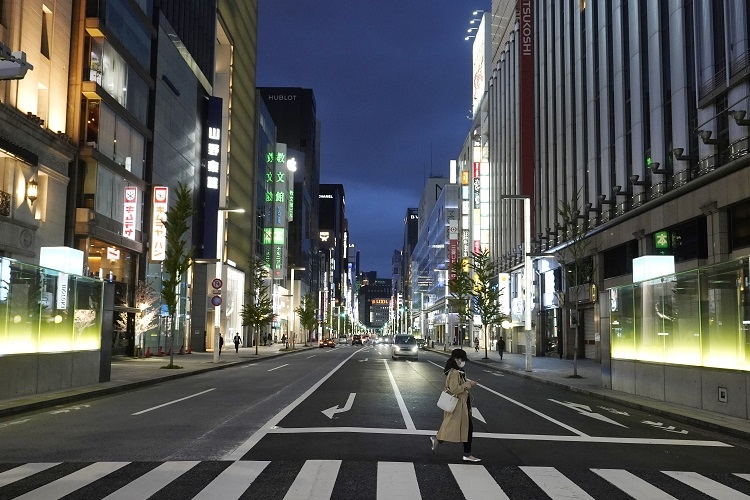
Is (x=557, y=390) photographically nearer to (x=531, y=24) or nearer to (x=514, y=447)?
(x=514, y=447)

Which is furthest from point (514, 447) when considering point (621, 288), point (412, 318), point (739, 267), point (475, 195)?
point (412, 318)

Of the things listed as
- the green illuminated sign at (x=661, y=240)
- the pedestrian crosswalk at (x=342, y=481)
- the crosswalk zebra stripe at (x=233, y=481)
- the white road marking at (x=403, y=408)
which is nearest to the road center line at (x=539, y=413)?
the white road marking at (x=403, y=408)

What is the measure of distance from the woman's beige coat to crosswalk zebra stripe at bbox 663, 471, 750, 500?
276cm

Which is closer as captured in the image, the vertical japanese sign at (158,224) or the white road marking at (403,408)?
the white road marking at (403,408)

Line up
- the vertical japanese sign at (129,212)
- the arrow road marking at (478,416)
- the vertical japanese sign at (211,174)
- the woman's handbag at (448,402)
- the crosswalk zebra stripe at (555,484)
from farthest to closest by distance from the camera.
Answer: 1. the vertical japanese sign at (211,174)
2. the vertical japanese sign at (129,212)
3. the arrow road marking at (478,416)
4. the woman's handbag at (448,402)
5. the crosswalk zebra stripe at (555,484)

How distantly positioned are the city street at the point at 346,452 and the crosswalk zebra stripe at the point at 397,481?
23 mm

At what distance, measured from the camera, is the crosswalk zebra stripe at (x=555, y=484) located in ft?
25.3

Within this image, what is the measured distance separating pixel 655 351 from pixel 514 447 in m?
10.0

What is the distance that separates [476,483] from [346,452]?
8.35 feet

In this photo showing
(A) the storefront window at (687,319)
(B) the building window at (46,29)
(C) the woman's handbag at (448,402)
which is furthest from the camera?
(B) the building window at (46,29)

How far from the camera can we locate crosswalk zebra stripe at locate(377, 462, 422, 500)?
24.8 ft

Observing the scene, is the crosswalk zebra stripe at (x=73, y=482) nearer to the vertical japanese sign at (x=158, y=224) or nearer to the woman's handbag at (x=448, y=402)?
the woman's handbag at (x=448, y=402)

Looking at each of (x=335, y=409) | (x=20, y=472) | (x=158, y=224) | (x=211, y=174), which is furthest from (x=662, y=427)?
(x=211, y=174)

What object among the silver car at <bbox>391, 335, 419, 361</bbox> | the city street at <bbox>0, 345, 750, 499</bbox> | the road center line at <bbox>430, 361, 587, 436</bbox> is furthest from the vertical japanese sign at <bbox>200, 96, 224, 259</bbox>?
the city street at <bbox>0, 345, 750, 499</bbox>
